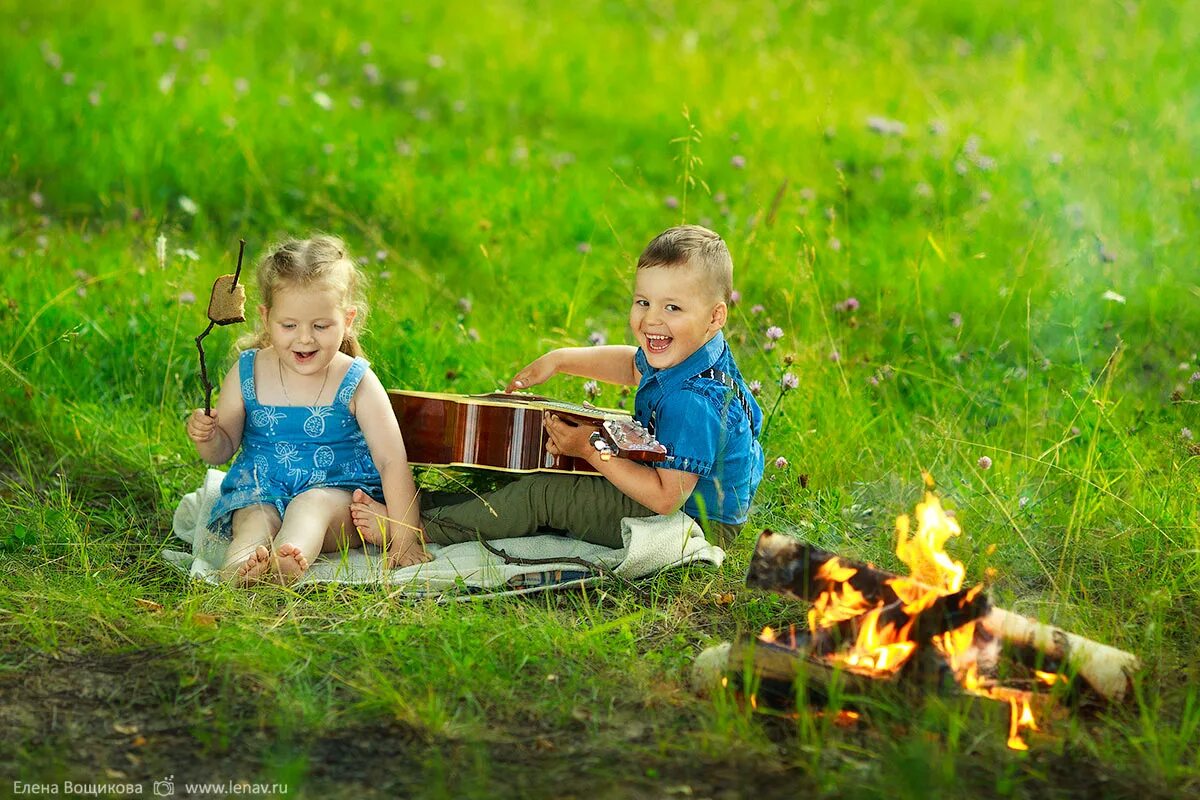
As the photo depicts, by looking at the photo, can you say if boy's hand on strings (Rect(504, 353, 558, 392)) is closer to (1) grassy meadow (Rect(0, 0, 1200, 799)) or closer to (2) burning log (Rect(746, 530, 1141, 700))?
(1) grassy meadow (Rect(0, 0, 1200, 799))

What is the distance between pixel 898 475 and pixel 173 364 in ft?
9.15

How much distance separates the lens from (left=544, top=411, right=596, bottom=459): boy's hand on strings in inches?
165

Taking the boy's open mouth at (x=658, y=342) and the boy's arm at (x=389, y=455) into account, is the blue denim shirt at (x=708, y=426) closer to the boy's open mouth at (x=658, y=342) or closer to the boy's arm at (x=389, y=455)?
the boy's open mouth at (x=658, y=342)

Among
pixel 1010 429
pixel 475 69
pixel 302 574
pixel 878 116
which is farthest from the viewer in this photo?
pixel 475 69

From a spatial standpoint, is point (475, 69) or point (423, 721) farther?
point (475, 69)

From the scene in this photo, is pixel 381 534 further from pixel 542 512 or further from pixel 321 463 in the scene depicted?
pixel 542 512

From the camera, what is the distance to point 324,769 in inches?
121

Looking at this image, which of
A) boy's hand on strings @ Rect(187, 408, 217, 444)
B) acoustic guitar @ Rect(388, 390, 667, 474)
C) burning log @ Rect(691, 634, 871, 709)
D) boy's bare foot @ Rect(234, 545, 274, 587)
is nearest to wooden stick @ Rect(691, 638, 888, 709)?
burning log @ Rect(691, 634, 871, 709)

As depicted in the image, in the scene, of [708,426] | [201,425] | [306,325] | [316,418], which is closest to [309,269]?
[306,325]

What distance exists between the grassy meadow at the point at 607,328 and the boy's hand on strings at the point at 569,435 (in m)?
0.44

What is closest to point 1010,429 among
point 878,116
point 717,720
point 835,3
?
point 717,720

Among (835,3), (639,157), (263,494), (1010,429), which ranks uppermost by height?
(835,3)

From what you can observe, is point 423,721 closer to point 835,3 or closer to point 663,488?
point 663,488

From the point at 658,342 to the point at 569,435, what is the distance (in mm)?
384
